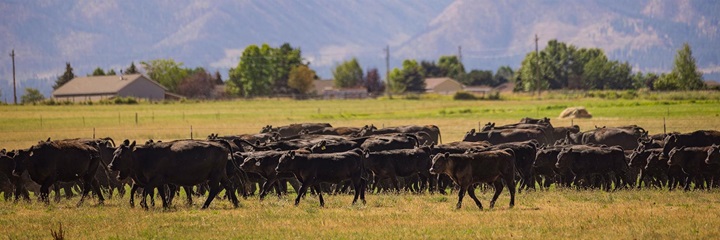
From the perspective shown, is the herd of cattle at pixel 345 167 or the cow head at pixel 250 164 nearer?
the herd of cattle at pixel 345 167

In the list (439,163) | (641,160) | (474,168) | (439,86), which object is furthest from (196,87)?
(474,168)

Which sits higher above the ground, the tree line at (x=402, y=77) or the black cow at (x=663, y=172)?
the tree line at (x=402, y=77)

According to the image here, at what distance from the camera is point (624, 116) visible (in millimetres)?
68125

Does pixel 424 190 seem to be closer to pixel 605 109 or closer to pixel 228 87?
pixel 605 109

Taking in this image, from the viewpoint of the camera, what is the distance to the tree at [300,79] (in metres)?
166

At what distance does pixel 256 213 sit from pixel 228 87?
158 metres

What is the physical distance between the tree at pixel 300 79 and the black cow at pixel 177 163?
142064mm

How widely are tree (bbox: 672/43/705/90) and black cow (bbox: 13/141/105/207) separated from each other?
121 metres

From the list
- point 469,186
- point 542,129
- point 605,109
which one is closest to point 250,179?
point 469,186

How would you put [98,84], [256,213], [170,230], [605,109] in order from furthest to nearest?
[98,84] → [605,109] → [256,213] → [170,230]

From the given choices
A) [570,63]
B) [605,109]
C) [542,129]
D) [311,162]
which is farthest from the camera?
[570,63]

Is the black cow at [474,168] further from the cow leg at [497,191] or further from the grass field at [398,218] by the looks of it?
the grass field at [398,218]

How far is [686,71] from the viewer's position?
142375 mm

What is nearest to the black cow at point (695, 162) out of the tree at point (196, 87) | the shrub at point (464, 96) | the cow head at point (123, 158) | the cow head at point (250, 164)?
the cow head at point (250, 164)
